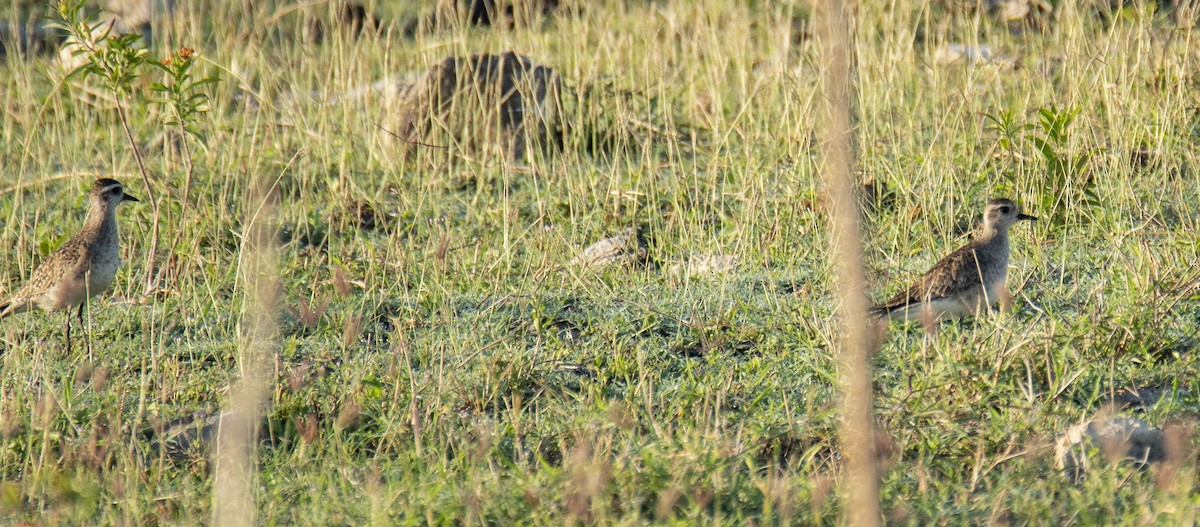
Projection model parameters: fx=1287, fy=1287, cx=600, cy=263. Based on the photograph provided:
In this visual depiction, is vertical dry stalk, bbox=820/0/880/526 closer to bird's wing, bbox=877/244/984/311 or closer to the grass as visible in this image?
the grass

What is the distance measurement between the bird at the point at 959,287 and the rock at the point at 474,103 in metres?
2.77

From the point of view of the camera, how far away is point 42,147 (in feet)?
24.0

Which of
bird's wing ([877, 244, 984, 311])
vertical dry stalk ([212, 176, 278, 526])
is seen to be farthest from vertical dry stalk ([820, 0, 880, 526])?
bird's wing ([877, 244, 984, 311])

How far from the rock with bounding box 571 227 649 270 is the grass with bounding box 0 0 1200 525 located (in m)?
0.09

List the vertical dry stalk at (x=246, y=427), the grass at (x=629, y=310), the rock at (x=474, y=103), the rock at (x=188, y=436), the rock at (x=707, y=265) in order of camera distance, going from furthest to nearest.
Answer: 1. the rock at (x=474, y=103)
2. the rock at (x=707, y=265)
3. the rock at (x=188, y=436)
4. the grass at (x=629, y=310)
5. the vertical dry stalk at (x=246, y=427)

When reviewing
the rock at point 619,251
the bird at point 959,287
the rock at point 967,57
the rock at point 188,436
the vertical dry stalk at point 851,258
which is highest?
the vertical dry stalk at point 851,258

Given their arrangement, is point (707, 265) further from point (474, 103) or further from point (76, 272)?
point (76, 272)

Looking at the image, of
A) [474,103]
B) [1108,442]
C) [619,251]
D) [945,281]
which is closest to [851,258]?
[1108,442]

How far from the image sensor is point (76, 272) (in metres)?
5.27

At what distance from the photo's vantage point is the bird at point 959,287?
15.6ft

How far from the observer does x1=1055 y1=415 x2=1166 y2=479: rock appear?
11.6 ft

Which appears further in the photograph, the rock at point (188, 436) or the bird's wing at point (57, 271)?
the bird's wing at point (57, 271)

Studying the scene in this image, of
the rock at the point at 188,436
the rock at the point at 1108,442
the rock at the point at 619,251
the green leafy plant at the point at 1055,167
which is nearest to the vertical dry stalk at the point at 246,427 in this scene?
the rock at the point at 188,436

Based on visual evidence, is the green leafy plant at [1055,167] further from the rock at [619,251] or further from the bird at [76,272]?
the bird at [76,272]
